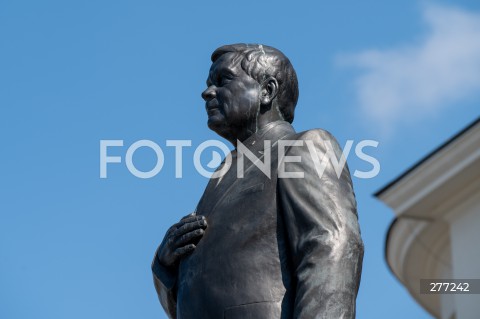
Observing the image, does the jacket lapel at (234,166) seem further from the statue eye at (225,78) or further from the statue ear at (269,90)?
the statue eye at (225,78)

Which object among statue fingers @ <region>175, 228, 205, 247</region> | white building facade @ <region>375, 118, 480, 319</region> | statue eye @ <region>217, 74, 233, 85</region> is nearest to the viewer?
statue fingers @ <region>175, 228, 205, 247</region>

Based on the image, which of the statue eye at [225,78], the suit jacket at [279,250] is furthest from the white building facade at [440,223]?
the suit jacket at [279,250]

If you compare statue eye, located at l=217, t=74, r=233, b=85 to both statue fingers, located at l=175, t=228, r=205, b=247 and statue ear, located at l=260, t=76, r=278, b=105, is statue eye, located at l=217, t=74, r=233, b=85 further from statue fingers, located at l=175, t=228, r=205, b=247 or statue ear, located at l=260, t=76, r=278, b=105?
statue fingers, located at l=175, t=228, r=205, b=247

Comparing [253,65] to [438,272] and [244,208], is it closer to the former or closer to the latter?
[244,208]

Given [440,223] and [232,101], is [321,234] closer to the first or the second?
[232,101]

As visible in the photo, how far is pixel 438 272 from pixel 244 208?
23.4m

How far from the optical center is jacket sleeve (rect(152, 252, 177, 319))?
339 inches

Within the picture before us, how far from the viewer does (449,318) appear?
105 ft

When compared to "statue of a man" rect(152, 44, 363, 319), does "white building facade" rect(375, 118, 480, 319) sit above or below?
above

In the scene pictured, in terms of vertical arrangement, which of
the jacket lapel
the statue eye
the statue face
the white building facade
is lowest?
the jacket lapel

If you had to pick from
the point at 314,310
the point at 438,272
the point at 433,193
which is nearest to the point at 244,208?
the point at 314,310

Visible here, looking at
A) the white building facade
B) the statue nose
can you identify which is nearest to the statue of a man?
the statue nose

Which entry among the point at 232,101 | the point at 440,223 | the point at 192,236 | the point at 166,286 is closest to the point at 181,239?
the point at 192,236

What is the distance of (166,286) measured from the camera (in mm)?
8609
